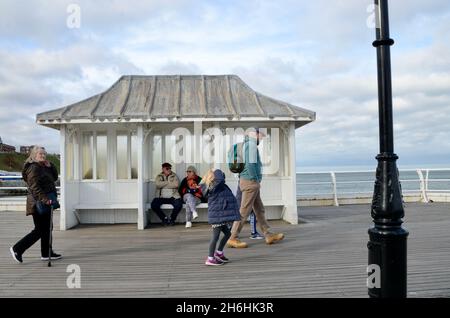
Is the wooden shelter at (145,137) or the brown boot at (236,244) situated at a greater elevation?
the wooden shelter at (145,137)

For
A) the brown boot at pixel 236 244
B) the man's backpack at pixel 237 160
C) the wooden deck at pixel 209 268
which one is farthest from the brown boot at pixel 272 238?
the man's backpack at pixel 237 160

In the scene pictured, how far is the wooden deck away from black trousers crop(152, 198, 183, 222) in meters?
0.50

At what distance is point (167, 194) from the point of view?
1140 cm

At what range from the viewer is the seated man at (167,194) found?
1120 centimetres

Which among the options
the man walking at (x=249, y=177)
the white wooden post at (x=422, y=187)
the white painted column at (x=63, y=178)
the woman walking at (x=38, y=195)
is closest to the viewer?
the woman walking at (x=38, y=195)

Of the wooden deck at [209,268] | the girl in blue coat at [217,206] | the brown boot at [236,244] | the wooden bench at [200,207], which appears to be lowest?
the wooden deck at [209,268]

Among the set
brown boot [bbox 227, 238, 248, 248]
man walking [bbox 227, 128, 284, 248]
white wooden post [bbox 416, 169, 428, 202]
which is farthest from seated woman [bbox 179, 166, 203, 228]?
white wooden post [bbox 416, 169, 428, 202]

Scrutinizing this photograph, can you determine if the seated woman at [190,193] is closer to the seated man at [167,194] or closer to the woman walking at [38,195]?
the seated man at [167,194]

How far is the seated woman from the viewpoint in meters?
11.0

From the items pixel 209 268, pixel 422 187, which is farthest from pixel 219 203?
pixel 422 187

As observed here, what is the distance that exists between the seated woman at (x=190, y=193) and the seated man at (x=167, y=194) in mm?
203

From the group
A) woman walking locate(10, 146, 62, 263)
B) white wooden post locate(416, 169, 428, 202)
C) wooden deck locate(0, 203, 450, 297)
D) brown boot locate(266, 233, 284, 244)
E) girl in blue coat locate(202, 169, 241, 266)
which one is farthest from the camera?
white wooden post locate(416, 169, 428, 202)

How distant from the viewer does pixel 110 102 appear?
1134cm

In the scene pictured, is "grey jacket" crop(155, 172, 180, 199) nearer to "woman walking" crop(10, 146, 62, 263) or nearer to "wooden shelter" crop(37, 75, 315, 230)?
"wooden shelter" crop(37, 75, 315, 230)
